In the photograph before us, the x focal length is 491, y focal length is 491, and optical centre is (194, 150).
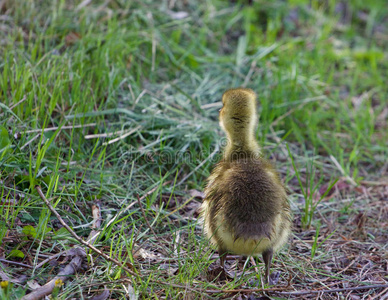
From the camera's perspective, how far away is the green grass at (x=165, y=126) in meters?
3.07

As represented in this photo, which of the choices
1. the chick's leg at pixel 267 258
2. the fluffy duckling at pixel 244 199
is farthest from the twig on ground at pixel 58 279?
the chick's leg at pixel 267 258

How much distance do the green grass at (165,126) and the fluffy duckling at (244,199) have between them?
0.18 m

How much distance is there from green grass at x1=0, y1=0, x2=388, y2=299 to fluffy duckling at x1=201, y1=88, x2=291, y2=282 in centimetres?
18

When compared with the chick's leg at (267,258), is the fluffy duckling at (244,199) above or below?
above

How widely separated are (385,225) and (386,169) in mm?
1044

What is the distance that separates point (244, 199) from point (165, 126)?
1.75 metres

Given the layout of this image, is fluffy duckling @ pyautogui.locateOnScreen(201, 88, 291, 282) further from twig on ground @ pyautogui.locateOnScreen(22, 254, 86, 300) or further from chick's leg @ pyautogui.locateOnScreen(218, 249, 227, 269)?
twig on ground @ pyautogui.locateOnScreen(22, 254, 86, 300)

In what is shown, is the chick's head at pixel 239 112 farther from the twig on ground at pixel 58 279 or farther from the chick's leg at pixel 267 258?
the twig on ground at pixel 58 279

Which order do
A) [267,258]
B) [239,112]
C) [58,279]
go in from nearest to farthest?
1. [58,279]
2. [267,258]
3. [239,112]

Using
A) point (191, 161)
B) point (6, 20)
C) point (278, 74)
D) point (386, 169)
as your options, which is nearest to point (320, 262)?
point (191, 161)

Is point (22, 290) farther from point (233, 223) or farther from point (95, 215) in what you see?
point (233, 223)

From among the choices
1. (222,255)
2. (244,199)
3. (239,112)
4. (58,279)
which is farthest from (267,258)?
(58,279)

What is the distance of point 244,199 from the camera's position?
2834 mm

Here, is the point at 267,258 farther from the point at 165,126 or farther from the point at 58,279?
the point at 165,126
